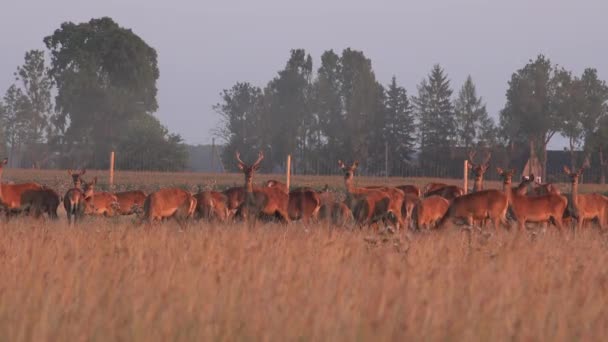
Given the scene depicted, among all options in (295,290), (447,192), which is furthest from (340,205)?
(295,290)

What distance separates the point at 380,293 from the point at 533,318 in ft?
3.84

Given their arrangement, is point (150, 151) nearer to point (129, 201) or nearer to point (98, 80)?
point (98, 80)

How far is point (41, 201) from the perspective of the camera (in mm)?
22641

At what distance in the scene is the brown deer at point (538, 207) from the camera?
21.9m

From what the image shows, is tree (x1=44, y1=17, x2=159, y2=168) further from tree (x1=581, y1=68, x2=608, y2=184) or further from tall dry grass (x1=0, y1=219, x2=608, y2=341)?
tall dry grass (x1=0, y1=219, x2=608, y2=341)

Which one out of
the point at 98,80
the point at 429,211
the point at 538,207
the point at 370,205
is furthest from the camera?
the point at 98,80

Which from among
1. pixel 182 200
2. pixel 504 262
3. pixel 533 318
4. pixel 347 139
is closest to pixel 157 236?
pixel 504 262

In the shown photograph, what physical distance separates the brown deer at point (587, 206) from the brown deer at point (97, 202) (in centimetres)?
963

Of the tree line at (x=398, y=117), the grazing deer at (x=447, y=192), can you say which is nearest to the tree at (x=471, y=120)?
the tree line at (x=398, y=117)

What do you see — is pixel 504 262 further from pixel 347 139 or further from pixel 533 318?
pixel 347 139

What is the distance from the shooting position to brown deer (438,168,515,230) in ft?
68.3

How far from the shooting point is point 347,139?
87375 mm

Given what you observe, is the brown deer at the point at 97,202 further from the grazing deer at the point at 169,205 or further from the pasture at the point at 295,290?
the pasture at the point at 295,290

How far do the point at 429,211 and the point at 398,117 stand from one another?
67749mm
